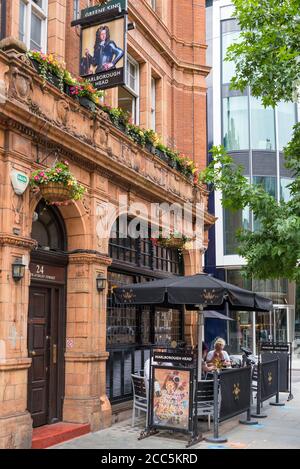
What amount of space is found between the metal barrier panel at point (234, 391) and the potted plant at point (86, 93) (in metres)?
5.38

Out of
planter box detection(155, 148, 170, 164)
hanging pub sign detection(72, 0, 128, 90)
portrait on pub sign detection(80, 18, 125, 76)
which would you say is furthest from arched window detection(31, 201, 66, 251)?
planter box detection(155, 148, 170, 164)

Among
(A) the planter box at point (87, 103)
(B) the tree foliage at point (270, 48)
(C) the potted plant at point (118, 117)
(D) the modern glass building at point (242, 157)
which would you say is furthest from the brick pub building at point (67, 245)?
(D) the modern glass building at point (242, 157)

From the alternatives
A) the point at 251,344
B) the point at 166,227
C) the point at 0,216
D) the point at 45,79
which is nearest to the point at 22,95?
the point at 45,79

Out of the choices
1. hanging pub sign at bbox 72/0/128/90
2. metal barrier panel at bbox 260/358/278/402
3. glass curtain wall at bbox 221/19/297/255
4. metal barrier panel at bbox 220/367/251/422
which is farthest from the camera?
glass curtain wall at bbox 221/19/297/255

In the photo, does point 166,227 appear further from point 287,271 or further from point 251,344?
point 251,344

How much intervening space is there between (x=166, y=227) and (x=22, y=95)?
628 centimetres

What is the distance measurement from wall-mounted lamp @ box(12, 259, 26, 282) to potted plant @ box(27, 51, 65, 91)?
3044mm

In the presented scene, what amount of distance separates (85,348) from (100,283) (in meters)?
1.19

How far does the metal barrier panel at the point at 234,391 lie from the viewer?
9.00 metres

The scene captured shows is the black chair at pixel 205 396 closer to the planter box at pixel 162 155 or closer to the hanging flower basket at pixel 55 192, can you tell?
the hanging flower basket at pixel 55 192

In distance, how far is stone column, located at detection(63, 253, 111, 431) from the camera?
955cm

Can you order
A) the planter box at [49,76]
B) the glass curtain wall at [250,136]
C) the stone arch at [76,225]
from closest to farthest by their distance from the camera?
the planter box at [49,76] < the stone arch at [76,225] < the glass curtain wall at [250,136]

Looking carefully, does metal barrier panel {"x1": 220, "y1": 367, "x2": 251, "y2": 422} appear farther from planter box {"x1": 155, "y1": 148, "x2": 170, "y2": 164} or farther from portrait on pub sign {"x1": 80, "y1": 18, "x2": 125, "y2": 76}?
planter box {"x1": 155, "y1": 148, "x2": 170, "y2": 164}

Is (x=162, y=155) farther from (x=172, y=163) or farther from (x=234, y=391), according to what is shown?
(x=234, y=391)
